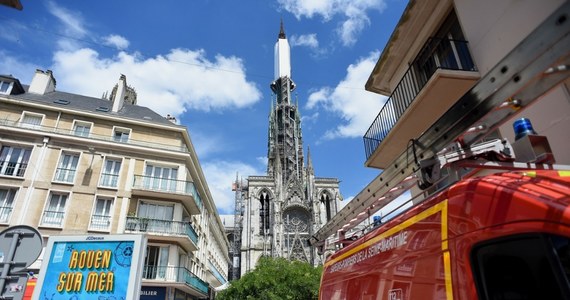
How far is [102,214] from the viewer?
63.6 ft

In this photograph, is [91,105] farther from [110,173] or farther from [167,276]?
[167,276]

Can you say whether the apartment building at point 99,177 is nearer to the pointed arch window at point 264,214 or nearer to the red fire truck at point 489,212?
the red fire truck at point 489,212

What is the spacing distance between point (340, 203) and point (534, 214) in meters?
52.5

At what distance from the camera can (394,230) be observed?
3.19m

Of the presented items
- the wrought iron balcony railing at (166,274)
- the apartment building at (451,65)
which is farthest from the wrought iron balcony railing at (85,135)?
the apartment building at (451,65)

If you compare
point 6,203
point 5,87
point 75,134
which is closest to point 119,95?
point 75,134

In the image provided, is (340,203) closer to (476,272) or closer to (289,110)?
(289,110)

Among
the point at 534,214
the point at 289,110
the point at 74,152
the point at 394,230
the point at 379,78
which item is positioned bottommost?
the point at 534,214

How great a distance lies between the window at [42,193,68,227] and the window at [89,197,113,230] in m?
1.56

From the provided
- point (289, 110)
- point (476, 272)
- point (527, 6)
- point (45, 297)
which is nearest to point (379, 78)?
point (527, 6)

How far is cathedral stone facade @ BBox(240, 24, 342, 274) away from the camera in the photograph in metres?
49.0

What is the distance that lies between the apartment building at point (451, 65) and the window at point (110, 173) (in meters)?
16.4

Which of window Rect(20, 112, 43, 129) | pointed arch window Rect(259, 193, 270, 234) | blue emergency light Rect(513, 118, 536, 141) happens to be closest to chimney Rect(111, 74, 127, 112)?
window Rect(20, 112, 43, 129)

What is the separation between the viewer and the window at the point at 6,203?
58.0ft
